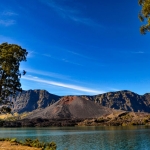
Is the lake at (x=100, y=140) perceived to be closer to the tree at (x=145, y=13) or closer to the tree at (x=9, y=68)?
the tree at (x=9, y=68)

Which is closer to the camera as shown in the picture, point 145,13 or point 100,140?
point 145,13

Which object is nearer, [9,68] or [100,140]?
[9,68]

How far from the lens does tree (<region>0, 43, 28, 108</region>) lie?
122ft

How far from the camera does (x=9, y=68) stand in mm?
36938

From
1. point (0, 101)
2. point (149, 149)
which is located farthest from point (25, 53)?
point (149, 149)

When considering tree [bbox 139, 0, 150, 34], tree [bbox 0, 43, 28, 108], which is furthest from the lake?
tree [bbox 139, 0, 150, 34]

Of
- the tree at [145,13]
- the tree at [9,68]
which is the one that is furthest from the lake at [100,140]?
the tree at [145,13]

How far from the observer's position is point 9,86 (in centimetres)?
3769

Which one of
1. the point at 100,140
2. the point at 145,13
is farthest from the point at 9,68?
the point at 100,140

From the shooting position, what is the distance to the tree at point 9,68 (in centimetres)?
3709

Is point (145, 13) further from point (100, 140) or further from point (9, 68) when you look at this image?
point (100, 140)

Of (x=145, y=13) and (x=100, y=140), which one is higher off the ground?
(x=145, y=13)

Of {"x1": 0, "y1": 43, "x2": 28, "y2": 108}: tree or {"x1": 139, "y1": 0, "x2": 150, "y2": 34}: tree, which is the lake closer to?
{"x1": 0, "y1": 43, "x2": 28, "y2": 108}: tree

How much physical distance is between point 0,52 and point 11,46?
84.8 inches
